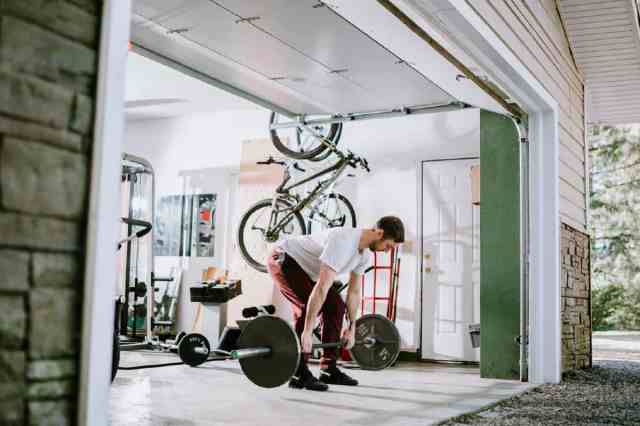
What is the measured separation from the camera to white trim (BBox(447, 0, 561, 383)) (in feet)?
18.8

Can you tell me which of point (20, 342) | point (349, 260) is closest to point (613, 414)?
point (349, 260)

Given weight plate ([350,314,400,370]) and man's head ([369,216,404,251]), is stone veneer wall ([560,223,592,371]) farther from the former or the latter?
man's head ([369,216,404,251])

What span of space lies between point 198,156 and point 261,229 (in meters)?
2.48

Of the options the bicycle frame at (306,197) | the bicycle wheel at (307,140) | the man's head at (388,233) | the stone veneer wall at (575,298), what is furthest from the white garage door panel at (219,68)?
the stone veneer wall at (575,298)

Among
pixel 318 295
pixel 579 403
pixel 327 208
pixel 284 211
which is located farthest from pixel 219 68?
→ pixel 579 403

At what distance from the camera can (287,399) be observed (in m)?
4.52

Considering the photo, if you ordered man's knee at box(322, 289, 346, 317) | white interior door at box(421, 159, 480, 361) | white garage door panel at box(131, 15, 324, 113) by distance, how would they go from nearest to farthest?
1. man's knee at box(322, 289, 346, 317)
2. white garage door panel at box(131, 15, 324, 113)
3. white interior door at box(421, 159, 480, 361)

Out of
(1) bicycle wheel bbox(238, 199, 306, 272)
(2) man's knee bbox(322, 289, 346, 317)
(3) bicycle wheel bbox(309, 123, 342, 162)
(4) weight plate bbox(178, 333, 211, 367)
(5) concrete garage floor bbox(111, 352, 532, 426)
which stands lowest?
(5) concrete garage floor bbox(111, 352, 532, 426)

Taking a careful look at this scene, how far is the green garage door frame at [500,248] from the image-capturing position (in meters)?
5.96

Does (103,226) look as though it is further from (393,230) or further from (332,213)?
(332,213)

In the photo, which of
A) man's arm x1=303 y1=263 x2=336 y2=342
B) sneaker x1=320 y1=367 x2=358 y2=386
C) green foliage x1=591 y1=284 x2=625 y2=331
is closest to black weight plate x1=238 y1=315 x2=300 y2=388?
man's arm x1=303 y1=263 x2=336 y2=342

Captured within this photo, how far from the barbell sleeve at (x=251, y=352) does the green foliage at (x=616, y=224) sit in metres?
12.5

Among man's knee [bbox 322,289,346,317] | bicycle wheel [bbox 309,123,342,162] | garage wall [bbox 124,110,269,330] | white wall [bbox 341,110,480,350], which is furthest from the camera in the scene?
garage wall [bbox 124,110,269,330]

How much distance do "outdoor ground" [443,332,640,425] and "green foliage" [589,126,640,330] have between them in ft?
27.1
